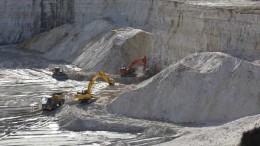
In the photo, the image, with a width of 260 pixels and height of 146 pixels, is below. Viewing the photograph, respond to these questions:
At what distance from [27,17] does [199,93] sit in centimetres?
3349

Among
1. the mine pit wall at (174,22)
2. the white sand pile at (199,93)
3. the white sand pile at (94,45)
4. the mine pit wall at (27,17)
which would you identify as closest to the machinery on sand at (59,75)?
the white sand pile at (94,45)

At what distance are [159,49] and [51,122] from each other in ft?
32.7

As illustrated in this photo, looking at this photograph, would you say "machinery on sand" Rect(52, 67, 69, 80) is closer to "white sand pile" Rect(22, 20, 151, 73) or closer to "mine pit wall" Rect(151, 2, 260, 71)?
"white sand pile" Rect(22, 20, 151, 73)

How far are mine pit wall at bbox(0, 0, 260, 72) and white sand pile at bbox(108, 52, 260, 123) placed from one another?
81.3 inches

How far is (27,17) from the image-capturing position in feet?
185

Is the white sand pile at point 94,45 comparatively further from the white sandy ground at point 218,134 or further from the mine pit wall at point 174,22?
the white sandy ground at point 218,134

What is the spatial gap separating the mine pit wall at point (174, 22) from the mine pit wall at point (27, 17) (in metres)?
0.09

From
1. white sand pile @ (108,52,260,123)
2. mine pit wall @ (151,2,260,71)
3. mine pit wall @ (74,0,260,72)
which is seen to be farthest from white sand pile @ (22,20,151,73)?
white sand pile @ (108,52,260,123)

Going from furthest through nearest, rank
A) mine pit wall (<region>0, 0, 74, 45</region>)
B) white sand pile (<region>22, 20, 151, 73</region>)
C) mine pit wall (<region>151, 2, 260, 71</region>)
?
mine pit wall (<region>0, 0, 74, 45</region>), white sand pile (<region>22, 20, 151, 73</region>), mine pit wall (<region>151, 2, 260, 71</region>)

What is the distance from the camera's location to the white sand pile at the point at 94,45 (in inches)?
1559

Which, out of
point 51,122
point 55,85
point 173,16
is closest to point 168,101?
point 51,122

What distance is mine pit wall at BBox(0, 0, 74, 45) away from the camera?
178 feet

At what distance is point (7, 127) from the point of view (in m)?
26.3

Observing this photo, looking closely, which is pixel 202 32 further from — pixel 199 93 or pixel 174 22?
pixel 199 93
